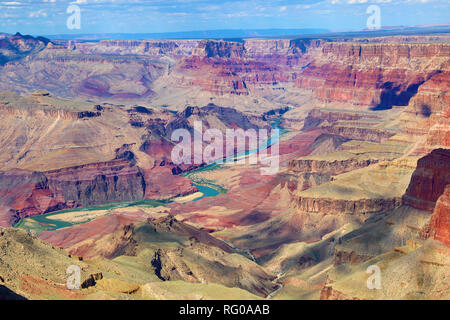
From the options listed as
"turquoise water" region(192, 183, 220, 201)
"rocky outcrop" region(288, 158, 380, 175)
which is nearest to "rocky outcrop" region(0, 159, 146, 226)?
"turquoise water" region(192, 183, 220, 201)

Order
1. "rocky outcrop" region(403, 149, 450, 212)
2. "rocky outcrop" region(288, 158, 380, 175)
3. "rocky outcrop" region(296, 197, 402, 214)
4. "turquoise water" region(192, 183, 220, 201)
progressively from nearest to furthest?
1. "rocky outcrop" region(403, 149, 450, 212)
2. "rocky outcrop" region(296, 197, 402, 214)
3. "rocky outcrop" region(288, 158, 380, 175)
4. "turquoise water" region(192, 183, 220, 201)

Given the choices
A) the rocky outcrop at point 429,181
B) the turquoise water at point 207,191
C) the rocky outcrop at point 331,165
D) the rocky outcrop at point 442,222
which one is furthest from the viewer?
the turquoise water at point 207,191

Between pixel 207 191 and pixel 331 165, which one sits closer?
pixel 331 165

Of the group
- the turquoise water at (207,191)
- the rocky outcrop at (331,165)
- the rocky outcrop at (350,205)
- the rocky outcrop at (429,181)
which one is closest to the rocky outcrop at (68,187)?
the turquoise water at (207,191)

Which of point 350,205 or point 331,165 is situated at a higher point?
point 331,165

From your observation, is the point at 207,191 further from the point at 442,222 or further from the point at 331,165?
the point at 442,222

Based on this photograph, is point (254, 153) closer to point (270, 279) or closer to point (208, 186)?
point (208, 186)

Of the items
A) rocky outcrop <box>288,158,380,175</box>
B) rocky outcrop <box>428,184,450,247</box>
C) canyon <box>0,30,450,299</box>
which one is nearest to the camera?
canyon <box>0,30,450,299</box>

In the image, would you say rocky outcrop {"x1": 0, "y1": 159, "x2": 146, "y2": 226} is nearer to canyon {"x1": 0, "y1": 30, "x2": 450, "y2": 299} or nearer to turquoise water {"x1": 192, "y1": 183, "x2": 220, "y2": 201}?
canyon {"x1": 0, "y1": 30, "x2": 450, "y2": 299}

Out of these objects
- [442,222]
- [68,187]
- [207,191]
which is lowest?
[207,191]

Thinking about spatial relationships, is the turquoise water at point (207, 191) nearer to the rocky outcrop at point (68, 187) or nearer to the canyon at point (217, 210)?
the canyon at point (217, 210)

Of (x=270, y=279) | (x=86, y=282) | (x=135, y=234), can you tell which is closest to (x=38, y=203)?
(x=135, y=234)

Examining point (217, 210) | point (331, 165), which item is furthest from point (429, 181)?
point (217, 210)
